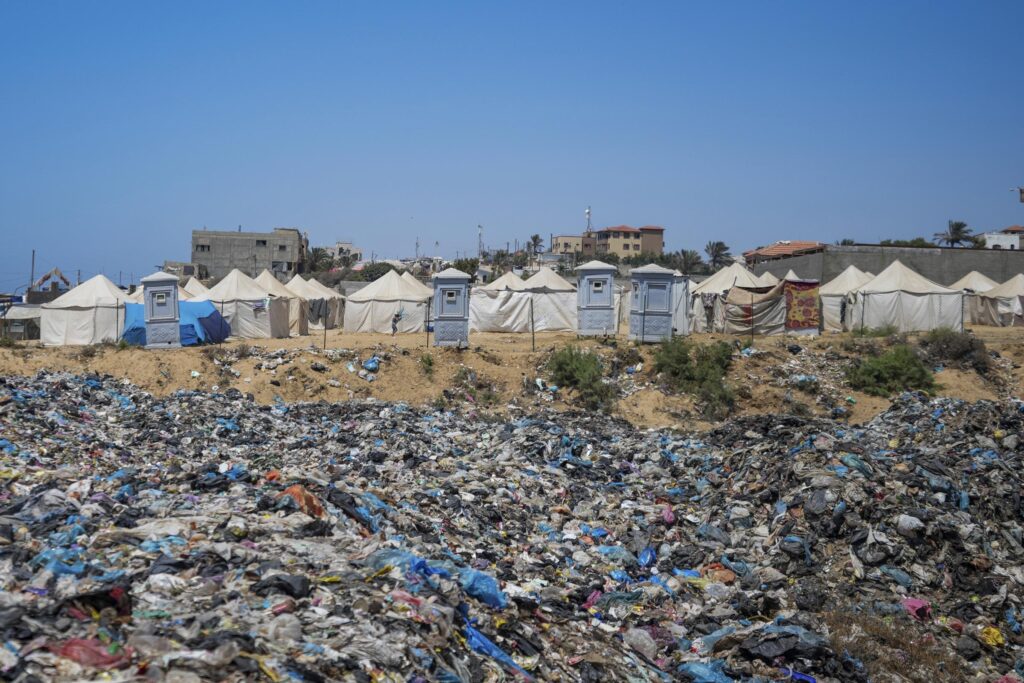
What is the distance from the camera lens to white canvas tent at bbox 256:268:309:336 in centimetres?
2861

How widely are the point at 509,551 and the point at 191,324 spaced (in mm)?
18486

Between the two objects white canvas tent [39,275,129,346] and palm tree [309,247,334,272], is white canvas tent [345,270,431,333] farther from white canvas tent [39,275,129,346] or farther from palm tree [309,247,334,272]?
palm tree [309,247,334,272]

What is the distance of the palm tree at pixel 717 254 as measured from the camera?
63.8 metres

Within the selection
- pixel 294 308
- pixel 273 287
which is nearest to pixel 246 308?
pixel 294 308

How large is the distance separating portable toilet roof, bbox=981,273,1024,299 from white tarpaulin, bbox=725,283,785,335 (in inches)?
423

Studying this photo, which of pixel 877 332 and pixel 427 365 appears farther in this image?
pixel 877 332

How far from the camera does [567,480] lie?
1072 cm

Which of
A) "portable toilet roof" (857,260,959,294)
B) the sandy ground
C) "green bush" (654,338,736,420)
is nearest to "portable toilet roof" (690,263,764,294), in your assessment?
"portable toilet roof" (857,260,959,294)

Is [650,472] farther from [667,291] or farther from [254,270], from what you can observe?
[254,270]

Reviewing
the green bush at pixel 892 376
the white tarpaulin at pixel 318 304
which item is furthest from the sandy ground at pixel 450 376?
the white tarpaulin at pixel 318 304

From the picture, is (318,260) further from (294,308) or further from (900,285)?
(900,285)

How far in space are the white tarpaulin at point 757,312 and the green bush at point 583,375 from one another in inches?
286

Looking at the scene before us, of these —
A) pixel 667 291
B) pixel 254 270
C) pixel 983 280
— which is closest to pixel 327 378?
pixel 667 291

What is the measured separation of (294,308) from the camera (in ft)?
94.2
